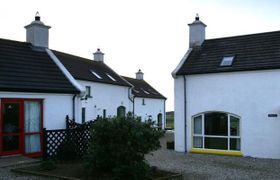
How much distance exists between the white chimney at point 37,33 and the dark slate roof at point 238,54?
7.44 meters

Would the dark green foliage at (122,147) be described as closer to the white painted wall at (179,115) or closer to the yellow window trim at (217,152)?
the yellow window trim at (217,152)

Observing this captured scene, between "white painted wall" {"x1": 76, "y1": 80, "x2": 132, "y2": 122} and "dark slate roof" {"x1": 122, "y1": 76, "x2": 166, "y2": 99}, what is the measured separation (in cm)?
426

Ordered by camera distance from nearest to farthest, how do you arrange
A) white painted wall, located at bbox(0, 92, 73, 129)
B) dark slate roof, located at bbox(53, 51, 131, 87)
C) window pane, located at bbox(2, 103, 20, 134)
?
window pane, located at bbox(2, 103, 20, 134) → white painted wall, located at bbox(0, 92, 73, 129) → dark slate roof, located at bbox(53, 51, 131, 87)

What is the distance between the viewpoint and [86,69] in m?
26.8

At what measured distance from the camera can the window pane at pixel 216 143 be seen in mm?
16250

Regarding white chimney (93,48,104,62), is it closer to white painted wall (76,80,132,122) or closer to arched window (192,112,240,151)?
white painted wall (76,80,132,122)

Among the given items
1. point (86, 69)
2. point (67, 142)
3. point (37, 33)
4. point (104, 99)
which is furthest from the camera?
point (104, 99)

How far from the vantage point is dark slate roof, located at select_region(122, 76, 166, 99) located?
116 feet

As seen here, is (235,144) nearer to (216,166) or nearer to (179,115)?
(179,115)

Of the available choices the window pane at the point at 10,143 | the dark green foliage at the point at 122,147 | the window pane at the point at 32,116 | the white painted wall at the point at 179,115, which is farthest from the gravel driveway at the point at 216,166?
the window pane at the point at 10,143

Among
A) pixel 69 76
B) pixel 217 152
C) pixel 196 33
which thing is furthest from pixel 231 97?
pixel 69 76

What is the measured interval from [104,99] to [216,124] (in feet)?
41.9

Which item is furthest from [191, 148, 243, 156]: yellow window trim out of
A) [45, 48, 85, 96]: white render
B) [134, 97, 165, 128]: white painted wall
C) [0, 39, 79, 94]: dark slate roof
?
[134, 97, 165, 128]: white painted wall

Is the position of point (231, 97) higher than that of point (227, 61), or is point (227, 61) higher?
point (227, 61)
